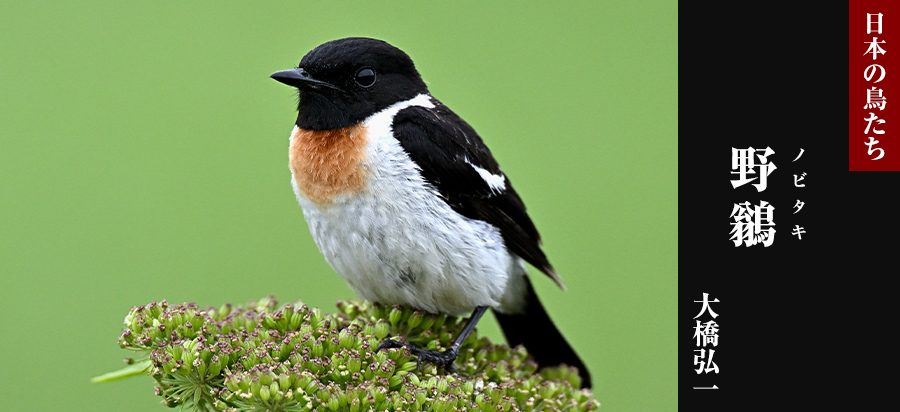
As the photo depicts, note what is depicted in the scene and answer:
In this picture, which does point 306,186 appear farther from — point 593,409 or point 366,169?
point 593,409

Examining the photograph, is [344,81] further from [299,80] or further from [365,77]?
[299,80]

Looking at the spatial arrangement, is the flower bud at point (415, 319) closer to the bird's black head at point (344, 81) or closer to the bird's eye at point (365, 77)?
the bird's black head at point (344, 81)

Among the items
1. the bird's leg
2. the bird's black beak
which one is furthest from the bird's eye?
the bird's leg

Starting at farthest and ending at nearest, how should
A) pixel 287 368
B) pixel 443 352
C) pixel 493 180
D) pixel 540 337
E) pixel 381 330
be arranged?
pixel 540 337, pixel 493 180, pixel 443 352, pixel 381 330, pixel 287 368

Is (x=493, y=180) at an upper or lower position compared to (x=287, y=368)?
upper

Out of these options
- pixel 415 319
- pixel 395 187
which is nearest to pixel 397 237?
pixel 395 187

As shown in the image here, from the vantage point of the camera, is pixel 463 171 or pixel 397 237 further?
pixel 463 171

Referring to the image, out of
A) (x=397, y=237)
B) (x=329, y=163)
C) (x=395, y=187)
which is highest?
(x=329, y=163)

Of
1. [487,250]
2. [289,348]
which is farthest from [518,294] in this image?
[289,348]

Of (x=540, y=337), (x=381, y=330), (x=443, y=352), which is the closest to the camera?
(x=381, y=330)
